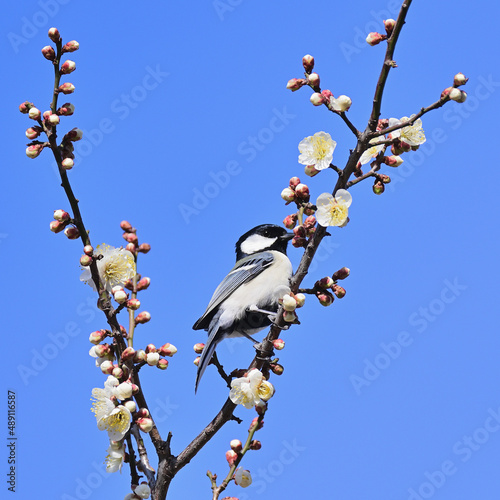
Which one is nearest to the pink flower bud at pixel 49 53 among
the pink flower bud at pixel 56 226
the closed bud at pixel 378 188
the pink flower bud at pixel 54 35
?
the pink flower bud at pixel 54 35

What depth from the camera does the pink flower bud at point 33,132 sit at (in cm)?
296

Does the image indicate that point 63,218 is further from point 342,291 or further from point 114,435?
point 342,291

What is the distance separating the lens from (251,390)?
303 cm

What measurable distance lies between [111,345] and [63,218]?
2.17 feet

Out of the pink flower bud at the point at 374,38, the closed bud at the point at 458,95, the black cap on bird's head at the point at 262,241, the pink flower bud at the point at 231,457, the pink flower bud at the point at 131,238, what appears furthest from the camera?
the black cap on bird's head at the point at 262,241

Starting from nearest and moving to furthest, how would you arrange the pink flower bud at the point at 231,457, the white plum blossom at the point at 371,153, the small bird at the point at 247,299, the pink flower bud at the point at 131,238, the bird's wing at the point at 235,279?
the pink flower bud at the point at 231,457, the white plum blossom at the point at 371,153, the pink flower bud at the point at 131,238, the small bird at the point at 247,299, the bird's wing at the point at 235,279

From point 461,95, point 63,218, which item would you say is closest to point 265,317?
point 63,218

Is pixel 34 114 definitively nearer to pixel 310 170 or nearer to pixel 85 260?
pixel 85 260

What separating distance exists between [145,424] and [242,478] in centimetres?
56

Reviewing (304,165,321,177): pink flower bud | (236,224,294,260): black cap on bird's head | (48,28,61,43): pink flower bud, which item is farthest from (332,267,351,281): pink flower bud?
(236,224,294,260): black cap on bird's head

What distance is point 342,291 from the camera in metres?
3.04

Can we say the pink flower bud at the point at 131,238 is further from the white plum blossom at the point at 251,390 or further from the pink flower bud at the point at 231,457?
the pink flower bud at the point at 231,457

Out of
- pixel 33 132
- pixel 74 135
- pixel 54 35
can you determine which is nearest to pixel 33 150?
pixel 33 132

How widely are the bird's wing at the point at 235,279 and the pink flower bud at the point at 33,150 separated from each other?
2130mm
